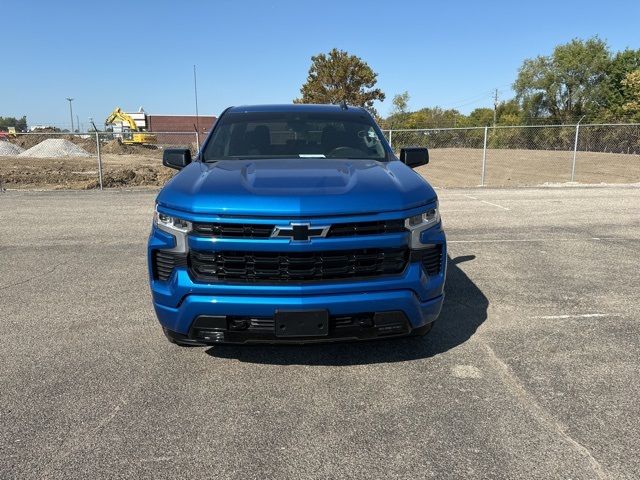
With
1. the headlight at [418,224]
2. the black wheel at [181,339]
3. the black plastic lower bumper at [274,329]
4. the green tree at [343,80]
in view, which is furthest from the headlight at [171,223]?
the green tree at [343,80]

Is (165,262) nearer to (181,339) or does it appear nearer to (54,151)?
(181,339)

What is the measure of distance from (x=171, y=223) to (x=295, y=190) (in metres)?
0.82

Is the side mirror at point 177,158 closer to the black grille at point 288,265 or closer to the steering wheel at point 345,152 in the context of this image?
the steering wheel at point 345,152

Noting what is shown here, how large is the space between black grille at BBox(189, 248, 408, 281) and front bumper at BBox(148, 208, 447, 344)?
5 centimetres

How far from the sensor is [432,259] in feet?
11.0

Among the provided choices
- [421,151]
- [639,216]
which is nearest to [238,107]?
[421,151]

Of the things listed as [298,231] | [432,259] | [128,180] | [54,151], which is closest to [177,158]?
[298,231]

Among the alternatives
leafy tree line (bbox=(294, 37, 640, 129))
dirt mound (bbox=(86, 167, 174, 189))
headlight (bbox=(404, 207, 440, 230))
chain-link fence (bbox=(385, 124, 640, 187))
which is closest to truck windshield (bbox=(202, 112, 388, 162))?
headlight (bbox=(404, 207, 440, 230))

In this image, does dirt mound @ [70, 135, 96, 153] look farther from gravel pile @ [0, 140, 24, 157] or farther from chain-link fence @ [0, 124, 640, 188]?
chain-link fence @ [0, 124, 640, 188]

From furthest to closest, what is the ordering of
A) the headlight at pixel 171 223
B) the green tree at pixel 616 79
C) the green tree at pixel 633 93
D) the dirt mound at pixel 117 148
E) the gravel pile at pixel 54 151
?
the green tree at pixel 616 79, the green tree at pixel 633 93, the dirt mound at pixel 117 148, the gravel pile at pixel 54 151, the headlight at pixel 171 223

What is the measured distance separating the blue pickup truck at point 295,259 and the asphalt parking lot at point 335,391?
390 mm

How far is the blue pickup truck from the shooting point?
118 inches

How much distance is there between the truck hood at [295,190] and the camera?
9.87 feet

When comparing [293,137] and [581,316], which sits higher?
[293,137]
